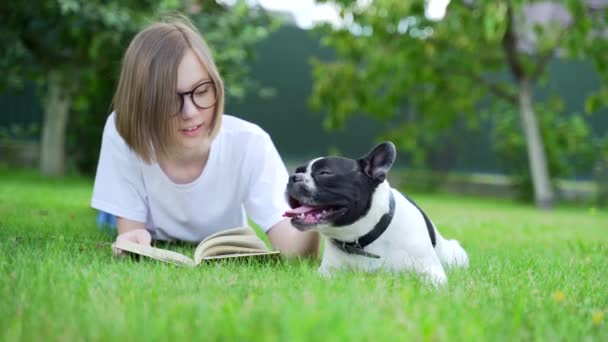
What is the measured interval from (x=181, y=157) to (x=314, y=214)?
1114 mm

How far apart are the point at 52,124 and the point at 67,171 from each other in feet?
4.52

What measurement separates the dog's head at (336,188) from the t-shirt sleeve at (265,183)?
2.02 feet

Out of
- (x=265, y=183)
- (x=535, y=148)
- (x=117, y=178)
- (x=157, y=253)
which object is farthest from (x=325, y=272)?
(x=535, y=148)

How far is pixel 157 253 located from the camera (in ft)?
10.2

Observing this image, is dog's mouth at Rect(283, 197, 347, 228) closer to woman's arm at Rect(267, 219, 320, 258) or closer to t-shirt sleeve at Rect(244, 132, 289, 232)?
woman's arm at Rect(267, 219, 320, 258)

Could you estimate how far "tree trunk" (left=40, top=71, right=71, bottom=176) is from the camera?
9.67 metres

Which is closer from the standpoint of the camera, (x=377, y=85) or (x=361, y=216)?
(x=361, y=216)

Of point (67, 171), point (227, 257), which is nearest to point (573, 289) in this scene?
point (227, 257)

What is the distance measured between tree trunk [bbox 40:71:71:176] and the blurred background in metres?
0.02

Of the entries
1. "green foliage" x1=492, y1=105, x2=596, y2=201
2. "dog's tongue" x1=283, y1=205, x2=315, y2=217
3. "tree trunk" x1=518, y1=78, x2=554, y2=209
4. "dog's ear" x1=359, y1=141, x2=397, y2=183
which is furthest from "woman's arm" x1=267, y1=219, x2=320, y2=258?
"green foliage" x1=492, y1=105, x2=596, y2=201

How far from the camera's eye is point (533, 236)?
582 cm

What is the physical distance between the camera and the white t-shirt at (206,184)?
146 inches

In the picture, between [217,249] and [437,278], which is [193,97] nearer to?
[217,249]

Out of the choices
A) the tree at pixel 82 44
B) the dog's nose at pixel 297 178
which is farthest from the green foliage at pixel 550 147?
the dog's nose at pixel 297 178
